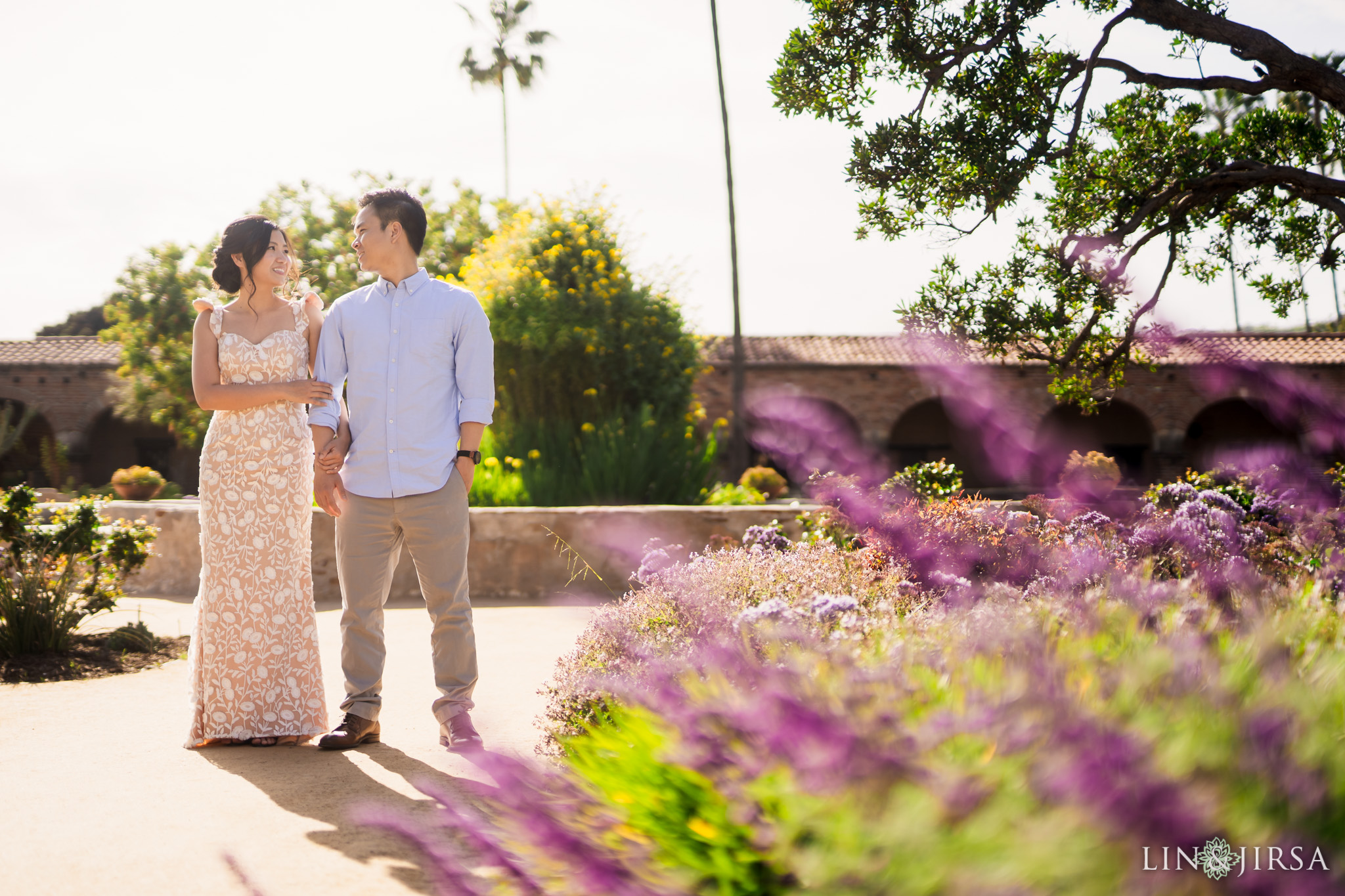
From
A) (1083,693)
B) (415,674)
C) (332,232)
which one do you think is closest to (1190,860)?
(1083,693)

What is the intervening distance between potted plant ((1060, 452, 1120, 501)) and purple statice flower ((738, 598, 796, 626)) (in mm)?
4419

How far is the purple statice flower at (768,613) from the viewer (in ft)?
7.11

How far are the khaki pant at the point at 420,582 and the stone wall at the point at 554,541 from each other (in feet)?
11.7

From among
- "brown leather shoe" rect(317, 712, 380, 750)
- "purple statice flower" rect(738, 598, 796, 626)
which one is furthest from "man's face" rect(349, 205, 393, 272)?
"purple statice flower" rect(738, 598, 796, 626)

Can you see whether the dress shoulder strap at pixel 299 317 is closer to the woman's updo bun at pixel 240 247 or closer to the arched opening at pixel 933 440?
the woman's updo bun at pixel 240 247

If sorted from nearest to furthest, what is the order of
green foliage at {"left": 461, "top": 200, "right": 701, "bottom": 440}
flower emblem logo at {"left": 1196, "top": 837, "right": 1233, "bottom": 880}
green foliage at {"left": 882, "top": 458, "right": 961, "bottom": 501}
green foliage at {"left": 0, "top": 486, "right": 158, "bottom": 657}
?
1. flower emblem logo at {"left": 1196, "top": 837, "right": 1233, "bottom": 880}
2. green foliage at {"left": 0, "top": 486, "right": 158, "bottom": 657}
3. green foliage at {"left": 882, "top": 458, "right": 961, "bottom": 501}
4. green foliage at {"left": 461, "top": 200, "right": 701, "bottom": 440}

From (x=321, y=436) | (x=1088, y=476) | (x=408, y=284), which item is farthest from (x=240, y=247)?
(x=1088, y=476)

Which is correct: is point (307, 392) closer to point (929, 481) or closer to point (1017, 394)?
point (929, 481)

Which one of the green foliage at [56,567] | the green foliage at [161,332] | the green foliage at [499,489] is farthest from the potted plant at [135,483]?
the green foliage at [56,567]

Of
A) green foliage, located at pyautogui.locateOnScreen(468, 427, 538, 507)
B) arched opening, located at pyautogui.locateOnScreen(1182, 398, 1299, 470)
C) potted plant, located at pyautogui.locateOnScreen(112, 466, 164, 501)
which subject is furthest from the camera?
arched opening, located at pyautogui.locateOnScreen(1182, 398, 1299, 470)

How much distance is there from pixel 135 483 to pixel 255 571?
18.1m

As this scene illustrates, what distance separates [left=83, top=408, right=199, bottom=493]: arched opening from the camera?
30.1 meters

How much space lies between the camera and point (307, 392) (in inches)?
138

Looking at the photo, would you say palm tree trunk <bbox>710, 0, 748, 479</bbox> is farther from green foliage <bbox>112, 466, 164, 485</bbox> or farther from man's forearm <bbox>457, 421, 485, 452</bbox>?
man's forearm <bbox>457, 421, 485, 452</bbox>
